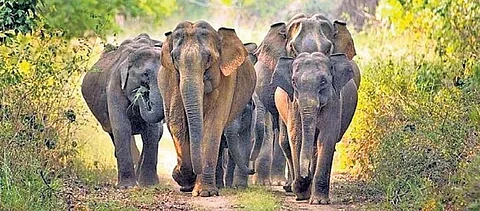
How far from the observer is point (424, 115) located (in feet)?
42.0

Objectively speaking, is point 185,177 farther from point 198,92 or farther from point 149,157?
point 149,157

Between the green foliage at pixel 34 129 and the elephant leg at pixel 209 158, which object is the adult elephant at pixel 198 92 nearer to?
the elephant leg at pixel 209 158

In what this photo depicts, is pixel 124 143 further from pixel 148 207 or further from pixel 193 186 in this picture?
pixel 148 207

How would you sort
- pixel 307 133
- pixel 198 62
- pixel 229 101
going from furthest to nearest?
pixel 229 101
pixel 198 62
pixel 307 133

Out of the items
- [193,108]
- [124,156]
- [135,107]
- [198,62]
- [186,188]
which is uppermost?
[198,62]

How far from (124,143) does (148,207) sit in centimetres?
293

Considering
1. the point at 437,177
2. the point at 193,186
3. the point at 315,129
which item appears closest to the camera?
the point at 437,177

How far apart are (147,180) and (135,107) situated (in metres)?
0.93

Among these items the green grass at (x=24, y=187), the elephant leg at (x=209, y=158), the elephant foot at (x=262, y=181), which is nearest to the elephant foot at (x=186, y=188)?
the elephant leg at (x=209, y=158)

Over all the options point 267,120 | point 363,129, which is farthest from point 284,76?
point 267,120

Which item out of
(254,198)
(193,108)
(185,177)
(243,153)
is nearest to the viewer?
(254,198)

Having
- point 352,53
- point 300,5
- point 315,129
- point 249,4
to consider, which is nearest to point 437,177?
point 315,129

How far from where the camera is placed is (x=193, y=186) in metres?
13.8

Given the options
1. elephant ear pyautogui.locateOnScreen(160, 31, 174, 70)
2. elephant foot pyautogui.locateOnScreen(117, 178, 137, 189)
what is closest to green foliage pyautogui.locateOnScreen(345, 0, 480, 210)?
elephant ear pyautogui.locateOnScreen(160, 31, 174, 70)
